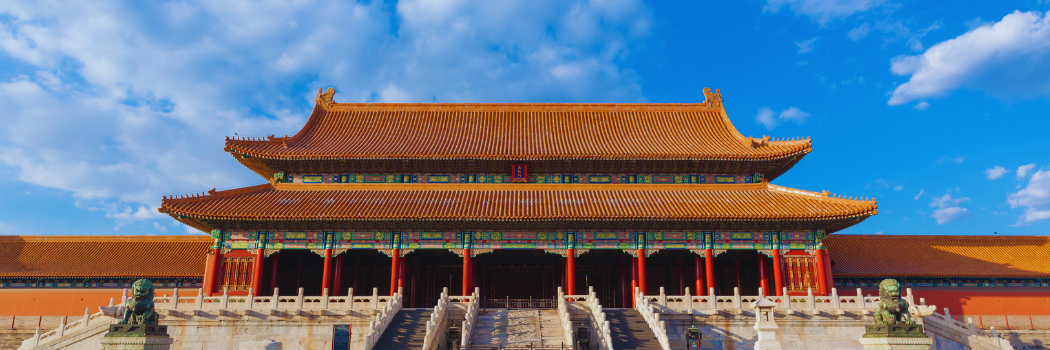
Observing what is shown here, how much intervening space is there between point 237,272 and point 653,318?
53.7 ft

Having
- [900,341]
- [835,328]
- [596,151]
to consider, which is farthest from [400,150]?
[900,341]

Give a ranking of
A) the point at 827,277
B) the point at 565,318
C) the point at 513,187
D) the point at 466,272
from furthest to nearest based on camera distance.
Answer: the point at 513,187, the point at 827,277, the point at 466,272, the point at 565,318

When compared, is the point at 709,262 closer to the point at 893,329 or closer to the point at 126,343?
the point at 893,329

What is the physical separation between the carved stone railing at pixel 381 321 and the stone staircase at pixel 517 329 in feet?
8.31

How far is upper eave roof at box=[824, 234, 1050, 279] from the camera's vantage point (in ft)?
93.5

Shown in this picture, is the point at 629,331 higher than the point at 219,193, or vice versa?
the point at 219,193

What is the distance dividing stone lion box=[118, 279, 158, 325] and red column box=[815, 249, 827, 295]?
2234 cm

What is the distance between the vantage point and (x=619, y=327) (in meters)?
19.0

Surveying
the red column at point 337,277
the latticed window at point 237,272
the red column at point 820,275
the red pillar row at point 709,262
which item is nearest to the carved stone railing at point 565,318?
the red pillar row at point 709,262

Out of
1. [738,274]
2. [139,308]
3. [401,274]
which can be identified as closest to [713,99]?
[738,274]

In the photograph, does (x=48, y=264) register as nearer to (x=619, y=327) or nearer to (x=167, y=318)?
(x=167, y=318)

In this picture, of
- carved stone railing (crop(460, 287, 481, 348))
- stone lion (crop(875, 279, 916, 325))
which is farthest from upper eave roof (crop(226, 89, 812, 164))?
stone lion (crop(875, 279, 916, 325))

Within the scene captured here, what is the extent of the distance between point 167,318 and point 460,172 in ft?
43.3

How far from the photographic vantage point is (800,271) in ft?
85.3
